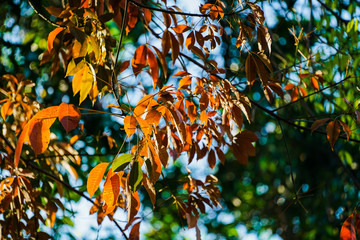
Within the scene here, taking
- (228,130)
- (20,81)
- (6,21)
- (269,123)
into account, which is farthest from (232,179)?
(228,130)

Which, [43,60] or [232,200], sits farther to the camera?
[232,200]

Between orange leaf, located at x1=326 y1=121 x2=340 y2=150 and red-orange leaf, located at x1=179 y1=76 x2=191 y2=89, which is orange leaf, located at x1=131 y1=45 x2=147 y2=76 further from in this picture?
orange leaf, located at x1=326 y1=121 x2=340 y2=150

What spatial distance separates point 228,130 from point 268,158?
9.76 feet

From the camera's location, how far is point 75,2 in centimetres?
108

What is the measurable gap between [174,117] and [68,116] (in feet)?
0.72

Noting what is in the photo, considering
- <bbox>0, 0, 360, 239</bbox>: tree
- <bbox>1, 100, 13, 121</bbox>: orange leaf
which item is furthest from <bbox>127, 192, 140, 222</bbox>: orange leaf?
<bbox>1, 100, 13, 121</bbox>: orange leaf

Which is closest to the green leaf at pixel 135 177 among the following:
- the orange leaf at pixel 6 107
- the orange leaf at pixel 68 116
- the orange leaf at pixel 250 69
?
the orange leaf at pixel 68 116

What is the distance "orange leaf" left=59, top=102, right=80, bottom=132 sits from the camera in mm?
846

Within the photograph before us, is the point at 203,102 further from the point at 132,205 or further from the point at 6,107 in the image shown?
the point at 6,107

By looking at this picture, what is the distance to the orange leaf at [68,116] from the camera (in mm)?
846

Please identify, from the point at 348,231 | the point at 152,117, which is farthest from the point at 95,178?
the point at 348,231

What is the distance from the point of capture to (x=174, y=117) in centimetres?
89

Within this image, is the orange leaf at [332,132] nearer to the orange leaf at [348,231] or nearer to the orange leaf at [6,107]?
the orange leaf at [348,231]

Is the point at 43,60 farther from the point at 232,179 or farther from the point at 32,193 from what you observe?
the point at 232,179
